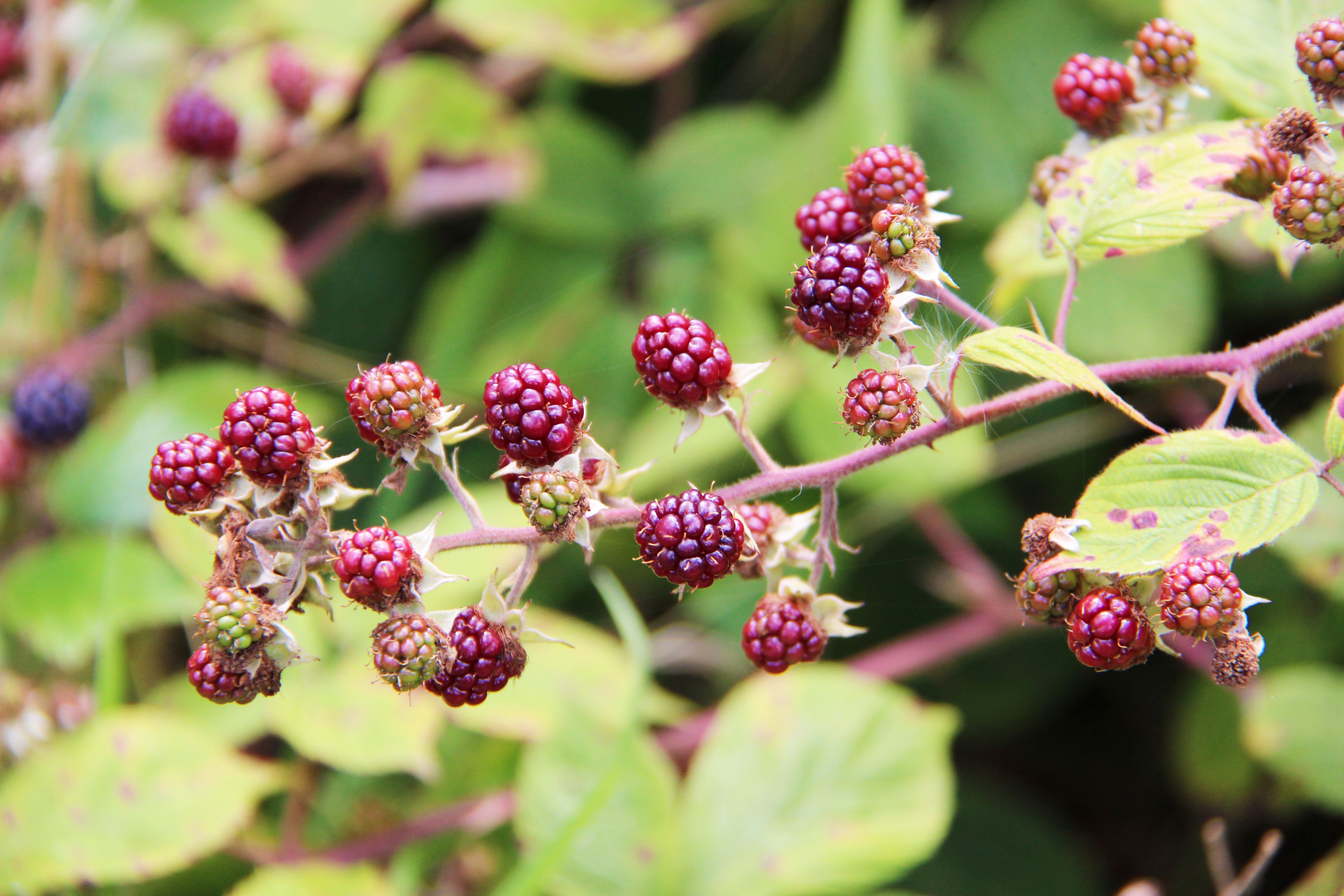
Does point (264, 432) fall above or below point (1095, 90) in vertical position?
below

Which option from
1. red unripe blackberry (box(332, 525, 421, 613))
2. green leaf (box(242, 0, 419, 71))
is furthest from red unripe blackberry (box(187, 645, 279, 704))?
green leaf (box(242, 0, 419, 71))

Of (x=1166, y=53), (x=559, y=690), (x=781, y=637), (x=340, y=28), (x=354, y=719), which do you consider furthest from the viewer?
(x=340, y=28)

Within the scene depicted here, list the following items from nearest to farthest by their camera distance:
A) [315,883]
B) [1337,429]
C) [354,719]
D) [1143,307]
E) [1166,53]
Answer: [1337,429]
[1166,53]
[315,883]
[354,719]
[1143,307]

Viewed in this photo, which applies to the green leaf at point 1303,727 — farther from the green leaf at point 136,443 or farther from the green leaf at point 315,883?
the green leaf at point 136,443

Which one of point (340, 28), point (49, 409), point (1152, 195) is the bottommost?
point (49, 409)

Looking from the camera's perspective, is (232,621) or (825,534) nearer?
(232,621)

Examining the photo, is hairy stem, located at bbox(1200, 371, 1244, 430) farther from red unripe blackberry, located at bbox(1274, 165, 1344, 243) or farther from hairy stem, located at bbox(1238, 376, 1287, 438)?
red unripe blackberry, located at bbox(1274, 165, 1344, 243)

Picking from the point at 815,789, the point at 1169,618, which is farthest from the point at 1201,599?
the point at 815,789

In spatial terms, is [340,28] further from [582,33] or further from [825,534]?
[825,534]
